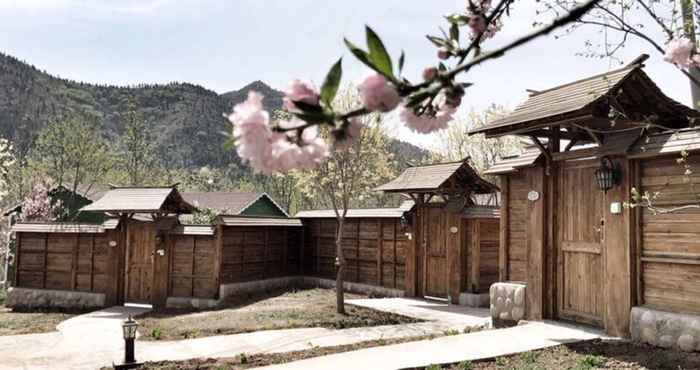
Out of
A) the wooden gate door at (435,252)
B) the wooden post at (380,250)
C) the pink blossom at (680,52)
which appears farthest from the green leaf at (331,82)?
the wooden post at (380,250)

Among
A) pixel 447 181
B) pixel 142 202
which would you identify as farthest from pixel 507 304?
pixel 142 202

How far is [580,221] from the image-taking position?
25.8 feet

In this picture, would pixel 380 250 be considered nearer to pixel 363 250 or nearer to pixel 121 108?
pixel 363 250

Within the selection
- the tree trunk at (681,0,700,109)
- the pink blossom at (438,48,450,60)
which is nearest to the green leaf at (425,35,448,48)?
the pink blossom at (438,48,450,60)

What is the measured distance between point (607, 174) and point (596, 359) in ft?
8.00

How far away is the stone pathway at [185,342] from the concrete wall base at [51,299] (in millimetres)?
3270

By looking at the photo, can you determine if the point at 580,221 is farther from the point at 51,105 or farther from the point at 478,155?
the point at 51,105

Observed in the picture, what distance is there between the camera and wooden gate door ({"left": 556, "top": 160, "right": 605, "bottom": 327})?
7.55m

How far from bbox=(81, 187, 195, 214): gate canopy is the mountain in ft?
170

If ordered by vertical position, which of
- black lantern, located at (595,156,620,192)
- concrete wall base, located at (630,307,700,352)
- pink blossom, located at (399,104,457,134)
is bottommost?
concrete wall base, located at (630,307,700,352)

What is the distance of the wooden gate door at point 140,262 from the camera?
15.2m

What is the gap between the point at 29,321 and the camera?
1324cm

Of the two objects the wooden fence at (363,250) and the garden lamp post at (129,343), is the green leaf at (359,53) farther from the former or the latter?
the wooden fence at (363,250)

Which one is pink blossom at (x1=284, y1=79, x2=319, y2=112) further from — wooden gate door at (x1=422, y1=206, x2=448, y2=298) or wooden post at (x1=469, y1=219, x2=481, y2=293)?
wooden gate door at (x1=422, y1=206, x2=448, y2=298)
